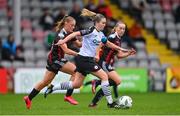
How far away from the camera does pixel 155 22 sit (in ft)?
99.8

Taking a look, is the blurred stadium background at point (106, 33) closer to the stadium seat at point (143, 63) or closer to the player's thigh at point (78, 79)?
the stadium seat at point (143, 63)

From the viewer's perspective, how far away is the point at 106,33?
2403 cm

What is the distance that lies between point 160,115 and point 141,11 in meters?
16.3

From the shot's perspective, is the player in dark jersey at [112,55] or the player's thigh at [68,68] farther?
A: the player in dark jersey at [112,55]

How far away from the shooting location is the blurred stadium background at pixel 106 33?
25.9 metres

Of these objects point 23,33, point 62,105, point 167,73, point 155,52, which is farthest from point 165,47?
point 62,105

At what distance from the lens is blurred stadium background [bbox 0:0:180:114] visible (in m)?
25.9

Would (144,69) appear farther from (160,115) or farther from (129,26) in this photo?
(160,115)

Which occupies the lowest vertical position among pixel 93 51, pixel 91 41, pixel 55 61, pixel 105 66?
pixel 105 66

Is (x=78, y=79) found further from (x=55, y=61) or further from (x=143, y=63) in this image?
(x=143, y=63)

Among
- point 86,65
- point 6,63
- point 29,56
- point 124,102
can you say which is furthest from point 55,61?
point 29,56

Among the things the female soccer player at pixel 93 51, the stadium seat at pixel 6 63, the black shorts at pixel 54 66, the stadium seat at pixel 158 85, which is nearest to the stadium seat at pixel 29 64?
the stadium seat at pixel 6 63

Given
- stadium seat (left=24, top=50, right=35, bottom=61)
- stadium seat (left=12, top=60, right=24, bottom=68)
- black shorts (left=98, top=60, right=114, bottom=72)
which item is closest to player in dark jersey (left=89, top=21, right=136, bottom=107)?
black shorts (left=98, top=60, right=114, bottom=72)

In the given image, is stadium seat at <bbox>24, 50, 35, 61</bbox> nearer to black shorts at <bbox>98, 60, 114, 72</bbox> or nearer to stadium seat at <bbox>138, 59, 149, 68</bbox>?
stadium seat at <bbox>138, 59, 149, 68</bbox>
